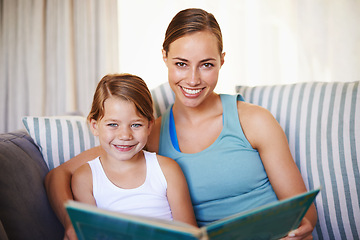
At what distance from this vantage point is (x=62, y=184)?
3.93 feet

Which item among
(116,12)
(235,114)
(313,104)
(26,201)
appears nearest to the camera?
(26,201)

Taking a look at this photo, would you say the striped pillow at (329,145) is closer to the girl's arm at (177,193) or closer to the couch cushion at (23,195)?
the girl's arm at (177,193)

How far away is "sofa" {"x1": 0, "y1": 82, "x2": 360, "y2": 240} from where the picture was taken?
4.57 feet

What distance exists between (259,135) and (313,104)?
39 cm

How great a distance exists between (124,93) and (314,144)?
2.79 ft

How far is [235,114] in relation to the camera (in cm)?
140

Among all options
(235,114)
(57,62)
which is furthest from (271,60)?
(57,62)

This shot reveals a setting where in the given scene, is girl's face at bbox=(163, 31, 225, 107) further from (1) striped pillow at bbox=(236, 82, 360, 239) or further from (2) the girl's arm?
(1) striped pillow at bbox=(236, 82, 360, 239)

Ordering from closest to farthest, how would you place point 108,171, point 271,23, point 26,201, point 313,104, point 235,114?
point 26,201, point 108,171, point 235,114, point 313,104, point 271,23

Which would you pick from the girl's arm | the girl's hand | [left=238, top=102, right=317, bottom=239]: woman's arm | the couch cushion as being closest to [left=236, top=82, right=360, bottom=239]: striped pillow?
[left=238, top=102, right=317, bottom=239]: woman's arm

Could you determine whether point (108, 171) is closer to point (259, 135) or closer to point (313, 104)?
point (259, 135)

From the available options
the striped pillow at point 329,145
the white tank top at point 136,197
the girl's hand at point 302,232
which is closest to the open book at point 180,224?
Result: the girl's hand at point 302,232

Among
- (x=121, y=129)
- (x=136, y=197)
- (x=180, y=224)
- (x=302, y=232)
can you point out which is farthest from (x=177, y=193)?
(x=180, y=224)

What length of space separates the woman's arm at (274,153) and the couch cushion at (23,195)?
0.80 m
